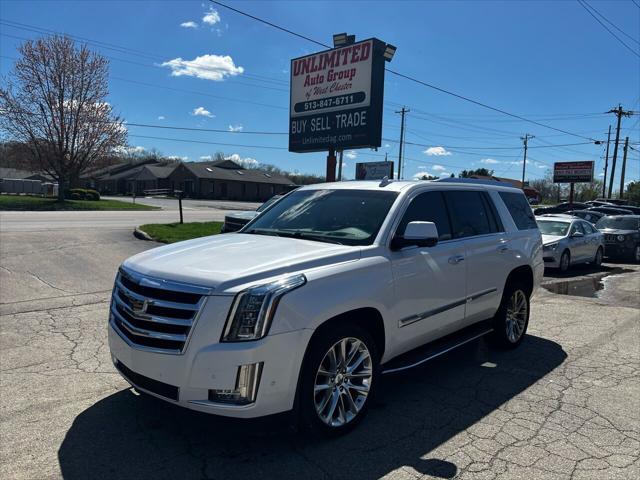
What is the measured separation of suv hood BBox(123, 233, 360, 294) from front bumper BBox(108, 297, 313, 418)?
0.84 ft

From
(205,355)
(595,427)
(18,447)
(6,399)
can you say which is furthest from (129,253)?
(595,427)

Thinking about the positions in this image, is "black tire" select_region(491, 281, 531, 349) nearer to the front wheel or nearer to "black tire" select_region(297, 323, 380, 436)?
the front wheel

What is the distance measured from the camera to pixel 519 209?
6.33 meters

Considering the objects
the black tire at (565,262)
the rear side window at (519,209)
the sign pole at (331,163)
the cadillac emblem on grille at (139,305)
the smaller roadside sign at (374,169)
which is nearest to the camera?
the cadillac emblem on grille at (139,305)

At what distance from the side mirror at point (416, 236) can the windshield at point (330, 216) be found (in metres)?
0.20

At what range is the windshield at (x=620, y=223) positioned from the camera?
17.5 m

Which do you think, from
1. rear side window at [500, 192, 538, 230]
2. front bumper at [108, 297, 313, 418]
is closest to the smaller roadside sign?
rear side window at [500, 192, 538, 230]

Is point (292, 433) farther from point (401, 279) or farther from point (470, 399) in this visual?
point (470, 399)

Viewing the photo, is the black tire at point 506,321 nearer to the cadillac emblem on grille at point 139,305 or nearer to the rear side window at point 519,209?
the rear side window at point 519,209

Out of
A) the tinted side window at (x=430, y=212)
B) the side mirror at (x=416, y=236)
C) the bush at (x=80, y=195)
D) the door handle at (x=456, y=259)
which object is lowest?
the bush at (x=80, y=195)

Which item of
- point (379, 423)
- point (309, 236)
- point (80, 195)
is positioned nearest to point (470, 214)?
point (309, 236)

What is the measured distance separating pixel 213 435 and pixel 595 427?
2932mm

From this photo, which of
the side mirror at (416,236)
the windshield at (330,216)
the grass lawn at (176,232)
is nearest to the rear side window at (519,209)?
the windshield at (330,216)

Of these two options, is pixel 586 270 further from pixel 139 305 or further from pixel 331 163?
pixel 139 305
